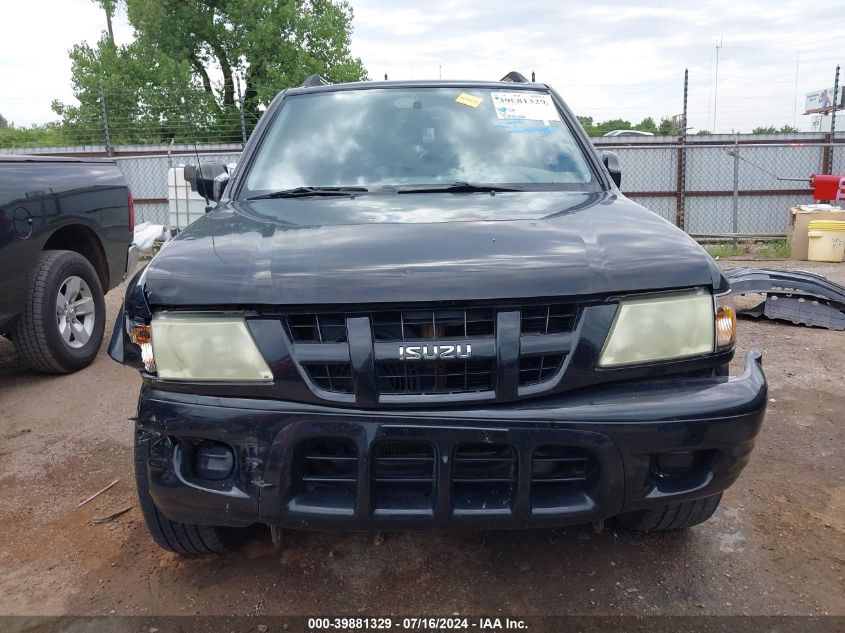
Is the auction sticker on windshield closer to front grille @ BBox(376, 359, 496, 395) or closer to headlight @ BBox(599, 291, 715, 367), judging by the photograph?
headlight @ BBox(599, 291, 715, 367)

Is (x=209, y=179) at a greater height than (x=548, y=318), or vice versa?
(x=209, y=179)

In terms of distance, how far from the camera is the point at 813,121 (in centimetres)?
2472

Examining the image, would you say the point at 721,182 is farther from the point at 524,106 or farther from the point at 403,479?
the point at 403,479

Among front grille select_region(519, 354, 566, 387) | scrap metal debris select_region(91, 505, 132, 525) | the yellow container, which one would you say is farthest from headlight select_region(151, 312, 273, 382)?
the yellow container

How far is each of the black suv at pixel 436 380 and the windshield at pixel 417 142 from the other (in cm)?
87

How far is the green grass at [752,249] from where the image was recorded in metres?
10.5

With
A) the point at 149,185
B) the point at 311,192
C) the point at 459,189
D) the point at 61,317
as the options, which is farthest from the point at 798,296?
the point at 149,185

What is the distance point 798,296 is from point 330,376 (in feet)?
17.5

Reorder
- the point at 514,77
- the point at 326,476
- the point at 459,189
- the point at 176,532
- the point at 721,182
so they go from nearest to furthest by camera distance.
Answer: the point at 326,476, the point at 176,532, the point at 459,189, the point at 514,77, the point at 721,182

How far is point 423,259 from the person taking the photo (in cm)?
204

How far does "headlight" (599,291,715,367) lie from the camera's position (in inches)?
80.0

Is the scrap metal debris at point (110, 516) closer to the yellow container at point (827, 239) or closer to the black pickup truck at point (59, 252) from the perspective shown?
the black pickup truck at point (59, 252)

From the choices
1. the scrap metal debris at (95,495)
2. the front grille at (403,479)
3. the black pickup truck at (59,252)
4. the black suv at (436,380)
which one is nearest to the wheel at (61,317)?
the black pickup truck at (59,252)

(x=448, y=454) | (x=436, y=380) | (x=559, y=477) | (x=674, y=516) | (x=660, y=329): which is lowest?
(x=674, y=516)
